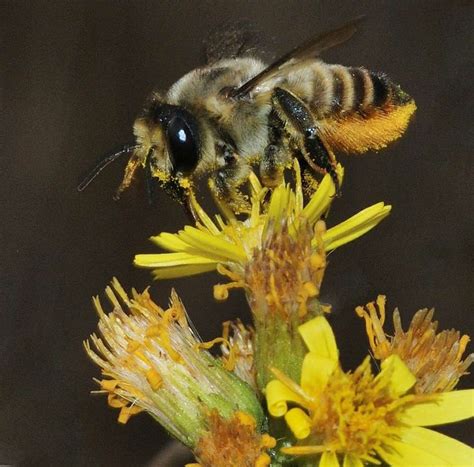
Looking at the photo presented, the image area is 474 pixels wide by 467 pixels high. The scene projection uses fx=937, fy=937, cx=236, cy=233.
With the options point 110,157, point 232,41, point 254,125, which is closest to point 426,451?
point 254,125

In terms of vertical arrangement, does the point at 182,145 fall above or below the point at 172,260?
above

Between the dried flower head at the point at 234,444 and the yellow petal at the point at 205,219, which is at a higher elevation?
the yellow petal at the point at 205,219

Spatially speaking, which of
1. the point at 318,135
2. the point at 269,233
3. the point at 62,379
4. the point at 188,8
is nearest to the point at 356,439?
the point at 269,233

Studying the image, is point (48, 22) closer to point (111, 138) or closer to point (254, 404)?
point (111, 138)

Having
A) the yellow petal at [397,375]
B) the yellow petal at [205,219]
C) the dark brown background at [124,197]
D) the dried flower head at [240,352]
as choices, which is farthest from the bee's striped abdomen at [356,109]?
the dark brown background at [124,197]

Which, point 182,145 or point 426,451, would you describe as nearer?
point 426,451

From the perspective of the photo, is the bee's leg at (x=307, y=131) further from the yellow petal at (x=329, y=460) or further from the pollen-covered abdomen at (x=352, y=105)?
the yellow petal at (x=329, y=460)

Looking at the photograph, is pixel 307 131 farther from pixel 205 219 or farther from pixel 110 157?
pixel 110 157

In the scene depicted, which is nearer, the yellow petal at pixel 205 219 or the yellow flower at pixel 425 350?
the yellow flower at pixel 425 350
